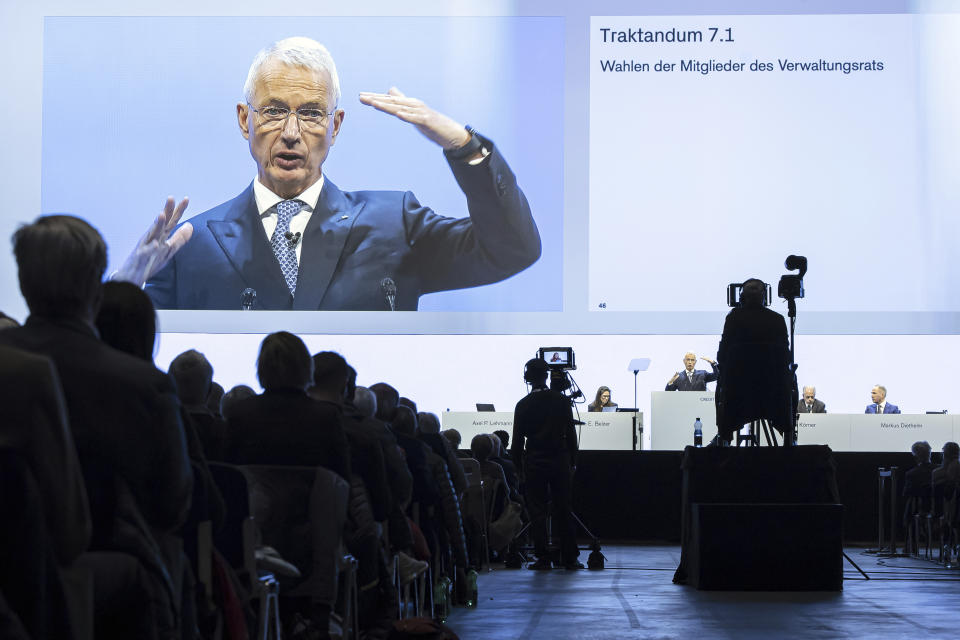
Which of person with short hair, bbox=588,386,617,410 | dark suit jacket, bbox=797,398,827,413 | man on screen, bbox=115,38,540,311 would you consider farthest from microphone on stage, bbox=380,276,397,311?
dark suit jacket, bbox=797,398,827,413

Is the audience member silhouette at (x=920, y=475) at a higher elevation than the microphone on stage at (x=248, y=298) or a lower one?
lower

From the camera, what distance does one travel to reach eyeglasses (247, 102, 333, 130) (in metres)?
10.2

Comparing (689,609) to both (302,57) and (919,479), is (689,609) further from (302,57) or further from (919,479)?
(302,57)

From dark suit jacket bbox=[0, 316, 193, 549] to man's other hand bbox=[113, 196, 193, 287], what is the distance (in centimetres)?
848

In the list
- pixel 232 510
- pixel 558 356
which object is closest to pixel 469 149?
pixel 558 356

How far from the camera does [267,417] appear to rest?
10.7 feet

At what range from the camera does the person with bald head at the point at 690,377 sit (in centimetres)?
1044

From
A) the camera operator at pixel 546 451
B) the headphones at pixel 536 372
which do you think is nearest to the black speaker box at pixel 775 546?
the camera operator at pixel 546 451

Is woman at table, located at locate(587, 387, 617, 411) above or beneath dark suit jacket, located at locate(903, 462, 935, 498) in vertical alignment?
above

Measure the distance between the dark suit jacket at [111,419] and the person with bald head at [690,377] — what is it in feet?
28.2

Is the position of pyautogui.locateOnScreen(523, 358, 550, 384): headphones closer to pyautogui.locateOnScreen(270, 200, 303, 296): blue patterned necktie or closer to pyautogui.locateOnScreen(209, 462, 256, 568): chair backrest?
pyautogui.locateOnScreen(270, 200, 303, 296): blue patterned necktie

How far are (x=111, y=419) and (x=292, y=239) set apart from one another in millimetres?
8104

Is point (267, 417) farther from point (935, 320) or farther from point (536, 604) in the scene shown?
point (935, 320)

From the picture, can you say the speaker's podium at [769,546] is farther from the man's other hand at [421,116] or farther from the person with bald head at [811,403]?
the man's other hand at [421,116]
